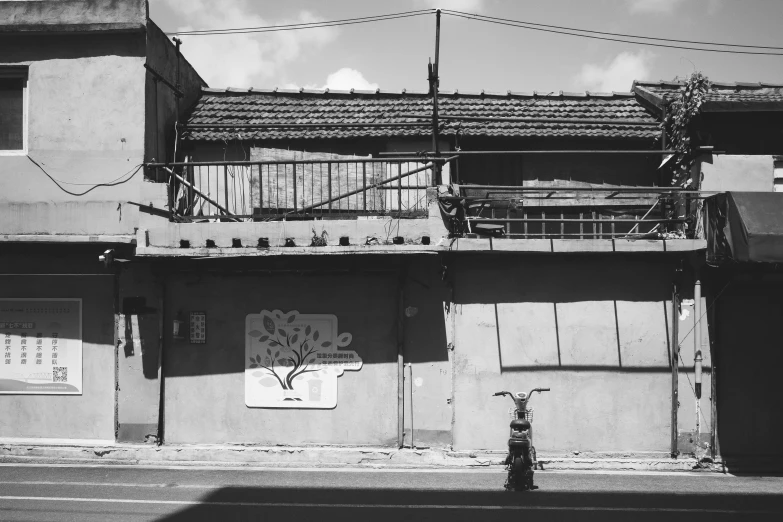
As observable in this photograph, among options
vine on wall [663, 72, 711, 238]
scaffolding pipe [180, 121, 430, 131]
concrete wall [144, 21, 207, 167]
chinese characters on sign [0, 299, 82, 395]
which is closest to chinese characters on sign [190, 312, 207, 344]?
chinese characters on sign [0, 299, 82, 395]

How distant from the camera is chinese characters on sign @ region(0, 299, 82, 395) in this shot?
457 inches

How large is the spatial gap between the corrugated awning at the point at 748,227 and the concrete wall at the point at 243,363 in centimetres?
543

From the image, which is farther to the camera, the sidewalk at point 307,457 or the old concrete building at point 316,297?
the old concrete building at point 316,297

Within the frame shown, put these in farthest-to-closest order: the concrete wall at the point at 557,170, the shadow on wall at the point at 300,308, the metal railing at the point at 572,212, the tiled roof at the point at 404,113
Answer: the concrete wall at the point at 557,170, the tiled roof at the point at 404,113, the shadow on wall at the point at 300,308, the metal railing at the point at 572,212

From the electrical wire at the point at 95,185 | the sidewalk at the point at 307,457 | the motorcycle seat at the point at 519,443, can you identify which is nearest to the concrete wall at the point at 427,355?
the sidewalk at the point at 307,457

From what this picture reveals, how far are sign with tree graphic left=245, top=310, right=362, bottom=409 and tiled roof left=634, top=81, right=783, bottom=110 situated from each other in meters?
8.02

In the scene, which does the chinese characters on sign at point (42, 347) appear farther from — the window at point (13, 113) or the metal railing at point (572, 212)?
the metal railing at point (572, 212)

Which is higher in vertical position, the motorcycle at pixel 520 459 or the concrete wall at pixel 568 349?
the concrete wall at pixel 568 349

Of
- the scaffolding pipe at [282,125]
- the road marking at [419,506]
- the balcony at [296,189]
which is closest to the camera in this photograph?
the road marking at [419,506]

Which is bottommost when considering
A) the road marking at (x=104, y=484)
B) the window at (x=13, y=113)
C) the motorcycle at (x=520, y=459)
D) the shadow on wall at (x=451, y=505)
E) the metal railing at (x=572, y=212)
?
the shadow on wall at (x=451, y=505)

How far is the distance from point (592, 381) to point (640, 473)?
1660 mm

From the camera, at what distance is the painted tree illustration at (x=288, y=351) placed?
11.4m

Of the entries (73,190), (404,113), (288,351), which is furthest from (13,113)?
(404,113)

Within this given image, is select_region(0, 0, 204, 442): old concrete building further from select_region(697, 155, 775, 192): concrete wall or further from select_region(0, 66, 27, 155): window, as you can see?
select_region(697, 155, 775, 192): concrete wall
